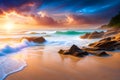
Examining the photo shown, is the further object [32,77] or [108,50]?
[108,50]

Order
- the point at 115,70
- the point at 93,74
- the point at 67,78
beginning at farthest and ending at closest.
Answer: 1. the point at 115,70
2. the point at 93,74
3. the point at 67,78

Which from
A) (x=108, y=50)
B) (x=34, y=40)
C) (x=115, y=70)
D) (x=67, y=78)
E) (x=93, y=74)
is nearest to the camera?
(x=67, y=78)

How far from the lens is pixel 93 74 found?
533cm

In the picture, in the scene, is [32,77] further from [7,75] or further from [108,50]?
[108,50]

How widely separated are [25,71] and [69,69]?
4.84 ft

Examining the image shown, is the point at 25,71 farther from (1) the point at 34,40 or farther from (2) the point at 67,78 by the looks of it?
(1) the point at 34,40

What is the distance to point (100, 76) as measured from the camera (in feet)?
16.9

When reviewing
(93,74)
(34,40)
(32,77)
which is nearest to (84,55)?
(93,74)

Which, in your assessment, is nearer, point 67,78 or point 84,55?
point 67,78

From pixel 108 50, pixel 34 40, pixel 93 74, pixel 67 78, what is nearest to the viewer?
pixel 67 78

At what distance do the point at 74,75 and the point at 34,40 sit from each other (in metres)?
11.1

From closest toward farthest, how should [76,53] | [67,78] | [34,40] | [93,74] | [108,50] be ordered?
A: [67,78] < [93,74] < [76,53] < [108,50] < [34,40]

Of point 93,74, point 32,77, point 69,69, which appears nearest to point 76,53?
point 69,69

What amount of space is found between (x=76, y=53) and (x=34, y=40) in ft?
26.5
